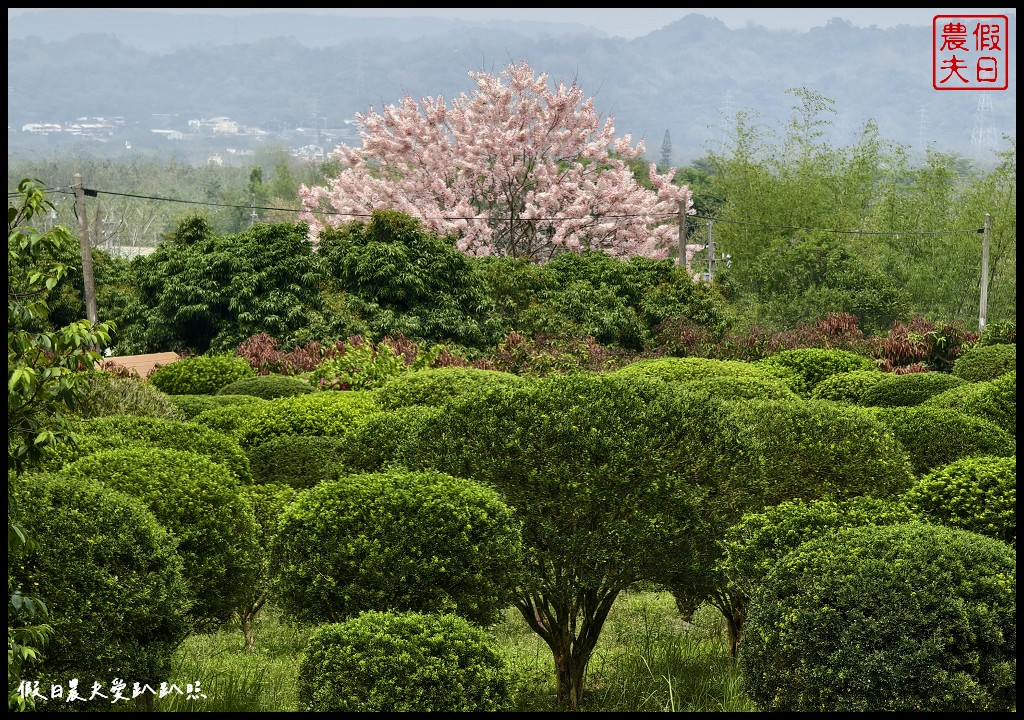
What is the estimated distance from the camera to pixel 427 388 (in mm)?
7980

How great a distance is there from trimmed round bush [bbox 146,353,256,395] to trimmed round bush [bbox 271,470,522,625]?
8630 mm

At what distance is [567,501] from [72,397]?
7.39 feet

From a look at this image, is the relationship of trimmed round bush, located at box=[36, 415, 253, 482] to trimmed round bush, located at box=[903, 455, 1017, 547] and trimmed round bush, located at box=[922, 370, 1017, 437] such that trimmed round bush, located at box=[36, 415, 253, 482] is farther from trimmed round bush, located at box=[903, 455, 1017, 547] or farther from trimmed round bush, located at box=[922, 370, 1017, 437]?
trimmed round bush, located at box=[922, 370, 1017, 437]

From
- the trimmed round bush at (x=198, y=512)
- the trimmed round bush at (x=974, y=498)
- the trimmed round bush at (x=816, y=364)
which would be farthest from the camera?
the trimmed round bush at (x=816, y=364)

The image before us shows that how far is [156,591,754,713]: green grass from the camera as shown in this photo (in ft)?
16.0

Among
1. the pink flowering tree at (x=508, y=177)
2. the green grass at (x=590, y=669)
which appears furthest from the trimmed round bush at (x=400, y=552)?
the pink flowering tree at (x=508, y=177)

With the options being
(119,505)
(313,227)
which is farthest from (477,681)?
(313,227)

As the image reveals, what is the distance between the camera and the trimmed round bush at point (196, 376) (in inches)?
504

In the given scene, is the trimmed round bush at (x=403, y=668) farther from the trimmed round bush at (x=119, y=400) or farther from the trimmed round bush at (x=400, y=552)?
the trimmed round bush at (x=119, y=400)

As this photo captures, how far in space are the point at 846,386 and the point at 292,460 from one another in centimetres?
653

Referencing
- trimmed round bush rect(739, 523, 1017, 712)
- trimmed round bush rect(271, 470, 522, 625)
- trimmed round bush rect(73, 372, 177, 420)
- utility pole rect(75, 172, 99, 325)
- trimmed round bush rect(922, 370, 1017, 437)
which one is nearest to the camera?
trimmed round bush rect(739, 523, 1017, 712)

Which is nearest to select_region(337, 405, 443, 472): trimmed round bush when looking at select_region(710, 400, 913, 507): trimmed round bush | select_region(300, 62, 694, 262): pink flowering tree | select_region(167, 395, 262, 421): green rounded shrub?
select_region(710, 400, 913, 507): trimmed round bush

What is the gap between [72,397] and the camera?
3438mm

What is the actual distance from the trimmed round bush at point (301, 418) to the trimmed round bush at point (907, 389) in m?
5.04
